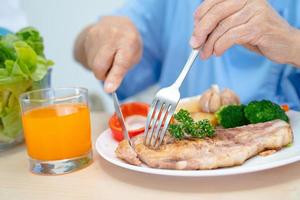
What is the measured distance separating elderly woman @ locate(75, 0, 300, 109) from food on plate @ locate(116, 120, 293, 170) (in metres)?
0.20

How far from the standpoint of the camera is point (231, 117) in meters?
0.93

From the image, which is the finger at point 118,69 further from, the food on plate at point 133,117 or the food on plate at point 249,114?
the food on plate at point 249,114

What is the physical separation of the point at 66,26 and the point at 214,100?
157 centimetres

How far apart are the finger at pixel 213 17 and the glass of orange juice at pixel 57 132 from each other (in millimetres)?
272

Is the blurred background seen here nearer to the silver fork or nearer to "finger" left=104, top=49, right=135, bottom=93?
"finger" left=104, top=49, right=135, bottom=93

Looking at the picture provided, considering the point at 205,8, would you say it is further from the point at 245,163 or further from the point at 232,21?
the point at 245,163

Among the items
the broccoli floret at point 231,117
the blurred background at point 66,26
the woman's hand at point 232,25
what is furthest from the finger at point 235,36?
the blurred background at point 66,26

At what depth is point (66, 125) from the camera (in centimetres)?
82

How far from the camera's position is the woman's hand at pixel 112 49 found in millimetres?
1058

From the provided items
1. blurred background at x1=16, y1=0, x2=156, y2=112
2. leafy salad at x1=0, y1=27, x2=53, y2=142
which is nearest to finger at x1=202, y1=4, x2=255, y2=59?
leafy salad at x1=0, y1=27, x2=53, y2=142

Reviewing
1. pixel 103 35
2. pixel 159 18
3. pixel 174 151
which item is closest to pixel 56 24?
pixel 159 18

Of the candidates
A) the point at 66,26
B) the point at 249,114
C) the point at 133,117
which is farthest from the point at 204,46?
the point at 66,26

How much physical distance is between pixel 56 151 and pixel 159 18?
0.96m

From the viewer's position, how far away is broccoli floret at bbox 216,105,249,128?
3.04 feet
